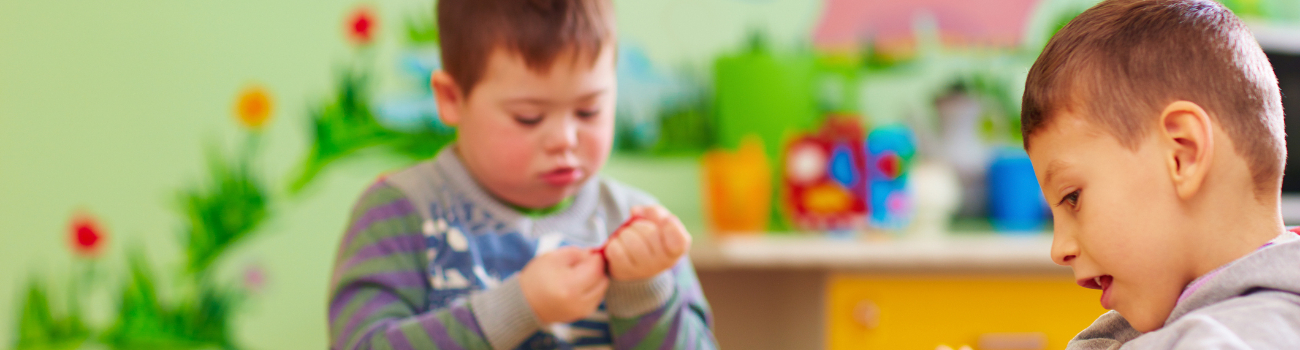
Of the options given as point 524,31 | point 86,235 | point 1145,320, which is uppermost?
point 524,31

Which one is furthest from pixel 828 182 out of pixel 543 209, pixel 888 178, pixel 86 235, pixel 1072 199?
pixel 86 235

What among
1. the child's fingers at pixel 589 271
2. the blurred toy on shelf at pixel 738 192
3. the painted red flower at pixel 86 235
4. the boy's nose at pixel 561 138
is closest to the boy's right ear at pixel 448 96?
the boy's nose at pixel 561 138

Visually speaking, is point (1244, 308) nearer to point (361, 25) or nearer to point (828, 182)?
point (828, 182)

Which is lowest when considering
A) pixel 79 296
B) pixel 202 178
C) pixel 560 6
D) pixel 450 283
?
pixel 79 296

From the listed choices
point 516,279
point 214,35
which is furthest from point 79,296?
point 516,279

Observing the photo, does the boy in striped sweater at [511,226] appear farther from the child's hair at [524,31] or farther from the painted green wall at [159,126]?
the painted green wall at [159,126]

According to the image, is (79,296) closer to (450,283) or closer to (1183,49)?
(450,283)

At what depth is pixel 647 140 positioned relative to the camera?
1981 mm

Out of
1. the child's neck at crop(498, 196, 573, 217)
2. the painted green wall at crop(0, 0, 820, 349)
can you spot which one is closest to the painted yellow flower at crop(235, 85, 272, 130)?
the painted green wall at crop(0, 0, 820, 349)

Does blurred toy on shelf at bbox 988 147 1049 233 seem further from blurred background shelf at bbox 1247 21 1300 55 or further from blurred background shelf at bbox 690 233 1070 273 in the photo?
blurred background shelf at bbox 1247 21 1300 55

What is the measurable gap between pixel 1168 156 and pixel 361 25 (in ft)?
5.36

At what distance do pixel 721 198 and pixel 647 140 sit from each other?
0.33 m

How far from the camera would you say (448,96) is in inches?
34.8

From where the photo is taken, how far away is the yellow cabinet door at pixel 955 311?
1.57m
